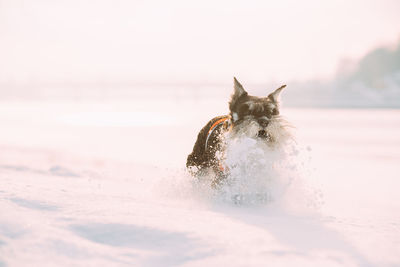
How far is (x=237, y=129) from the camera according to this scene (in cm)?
537

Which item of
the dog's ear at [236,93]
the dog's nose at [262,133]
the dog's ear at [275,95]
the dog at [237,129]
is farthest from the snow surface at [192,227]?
the dog's ear at [236,93]

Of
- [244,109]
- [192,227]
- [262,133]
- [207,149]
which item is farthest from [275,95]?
[192,227]

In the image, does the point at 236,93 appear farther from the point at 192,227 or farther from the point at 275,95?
the point at 192,227

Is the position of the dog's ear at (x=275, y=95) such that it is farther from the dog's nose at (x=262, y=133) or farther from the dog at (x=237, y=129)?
the dog's nose at (x=262, y=133)

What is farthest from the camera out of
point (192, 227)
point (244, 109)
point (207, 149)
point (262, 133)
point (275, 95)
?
point (207, 149)

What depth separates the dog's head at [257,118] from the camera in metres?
5.25

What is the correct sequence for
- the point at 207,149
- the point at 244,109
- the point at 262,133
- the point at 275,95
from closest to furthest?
the point at 262,133
the point at 244,109
the point at 275,95
the point at 207,149

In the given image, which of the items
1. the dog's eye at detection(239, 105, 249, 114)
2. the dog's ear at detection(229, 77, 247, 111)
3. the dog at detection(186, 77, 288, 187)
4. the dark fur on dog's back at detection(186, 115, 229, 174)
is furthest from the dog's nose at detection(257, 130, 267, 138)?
the dark fur on dog's back at detection(186, 115, 229, 174)

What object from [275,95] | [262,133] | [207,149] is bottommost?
[207,149]

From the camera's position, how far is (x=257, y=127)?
5.23 m

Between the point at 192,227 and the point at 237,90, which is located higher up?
the point at 237,90

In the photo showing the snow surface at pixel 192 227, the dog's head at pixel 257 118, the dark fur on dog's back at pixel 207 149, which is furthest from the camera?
the dark fur on dog's back at pixel 207 149

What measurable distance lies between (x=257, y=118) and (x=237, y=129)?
32 centimetres

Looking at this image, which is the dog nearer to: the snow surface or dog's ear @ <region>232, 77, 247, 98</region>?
dog's ear @ <region>232, 77, 247, 98</region>
